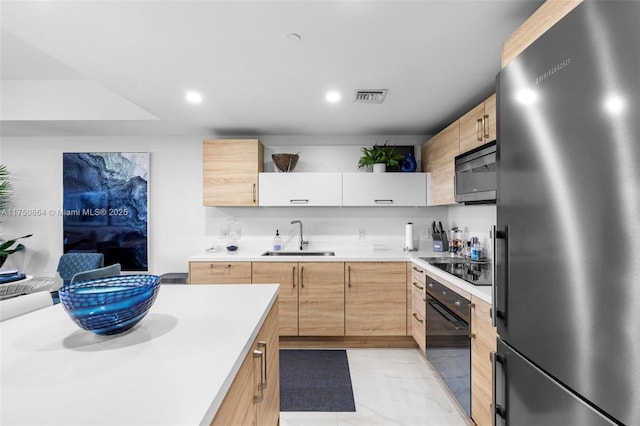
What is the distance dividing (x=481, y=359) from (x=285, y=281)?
1.86 meters

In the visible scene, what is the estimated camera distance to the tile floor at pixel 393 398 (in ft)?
6.70

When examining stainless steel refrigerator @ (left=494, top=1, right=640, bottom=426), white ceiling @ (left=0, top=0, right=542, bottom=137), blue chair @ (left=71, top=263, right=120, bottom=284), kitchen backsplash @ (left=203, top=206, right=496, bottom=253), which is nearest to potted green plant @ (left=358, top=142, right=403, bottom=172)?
white ceiling @ (left=0, top=0, right=542, bottom=137)

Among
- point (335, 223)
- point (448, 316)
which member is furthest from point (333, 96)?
point (448, 316)

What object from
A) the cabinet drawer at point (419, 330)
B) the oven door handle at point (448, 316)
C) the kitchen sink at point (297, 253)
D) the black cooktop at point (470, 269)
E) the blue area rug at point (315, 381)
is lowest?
the blue area rug at point (315, 381)

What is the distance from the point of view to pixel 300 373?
2674mm

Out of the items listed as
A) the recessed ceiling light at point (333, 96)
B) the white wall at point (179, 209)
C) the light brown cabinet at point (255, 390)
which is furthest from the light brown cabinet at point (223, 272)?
the recessed ceiling light at point (333, 96)

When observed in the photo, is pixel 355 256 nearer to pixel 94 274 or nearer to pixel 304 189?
pixel 304 189

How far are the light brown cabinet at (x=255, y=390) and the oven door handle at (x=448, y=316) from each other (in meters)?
1.18

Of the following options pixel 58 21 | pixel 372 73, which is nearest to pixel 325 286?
pixel 372 73

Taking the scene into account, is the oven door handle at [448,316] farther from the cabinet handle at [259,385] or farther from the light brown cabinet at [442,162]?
the cabinet handle at [259,385]

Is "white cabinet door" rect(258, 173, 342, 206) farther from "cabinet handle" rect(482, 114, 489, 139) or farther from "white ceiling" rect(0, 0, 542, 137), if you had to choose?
"cabinet handle" rect(482, 114, 489, 139)

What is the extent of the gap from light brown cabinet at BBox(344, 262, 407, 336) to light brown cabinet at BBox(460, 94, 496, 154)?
1323 mm

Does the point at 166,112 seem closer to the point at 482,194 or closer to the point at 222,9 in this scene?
the point at 222,9

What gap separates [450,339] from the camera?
2.16m
